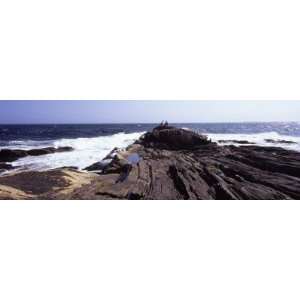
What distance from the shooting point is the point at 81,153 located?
16.9ft

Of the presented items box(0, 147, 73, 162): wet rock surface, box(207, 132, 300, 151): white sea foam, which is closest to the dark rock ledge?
box(207, 132, 300, 151): white sea foam

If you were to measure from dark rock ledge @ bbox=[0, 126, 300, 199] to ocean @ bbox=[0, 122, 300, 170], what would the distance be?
169mm

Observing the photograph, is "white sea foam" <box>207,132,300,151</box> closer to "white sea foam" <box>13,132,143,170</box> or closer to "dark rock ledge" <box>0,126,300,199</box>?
"dark rock ledge" <box>0,126,300,199</box>

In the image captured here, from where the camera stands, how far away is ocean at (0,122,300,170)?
15.4 feet

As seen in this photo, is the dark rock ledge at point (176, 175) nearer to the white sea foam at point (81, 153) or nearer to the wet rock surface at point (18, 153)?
the white sea foam at point (81, 153)

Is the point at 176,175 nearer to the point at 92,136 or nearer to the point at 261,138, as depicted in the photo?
the point at 261,138

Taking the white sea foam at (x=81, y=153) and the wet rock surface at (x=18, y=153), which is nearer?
the wet rock surface at (x=18, y=153)

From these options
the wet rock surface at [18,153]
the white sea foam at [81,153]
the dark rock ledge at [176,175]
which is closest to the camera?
the dark rock ledge at [176,175]

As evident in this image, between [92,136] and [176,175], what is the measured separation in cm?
188

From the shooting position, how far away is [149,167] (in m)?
4.87

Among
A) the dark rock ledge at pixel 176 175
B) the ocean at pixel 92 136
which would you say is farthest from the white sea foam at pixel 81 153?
the dark rock ledge at pixel 176 175

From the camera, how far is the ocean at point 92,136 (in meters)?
4.68
